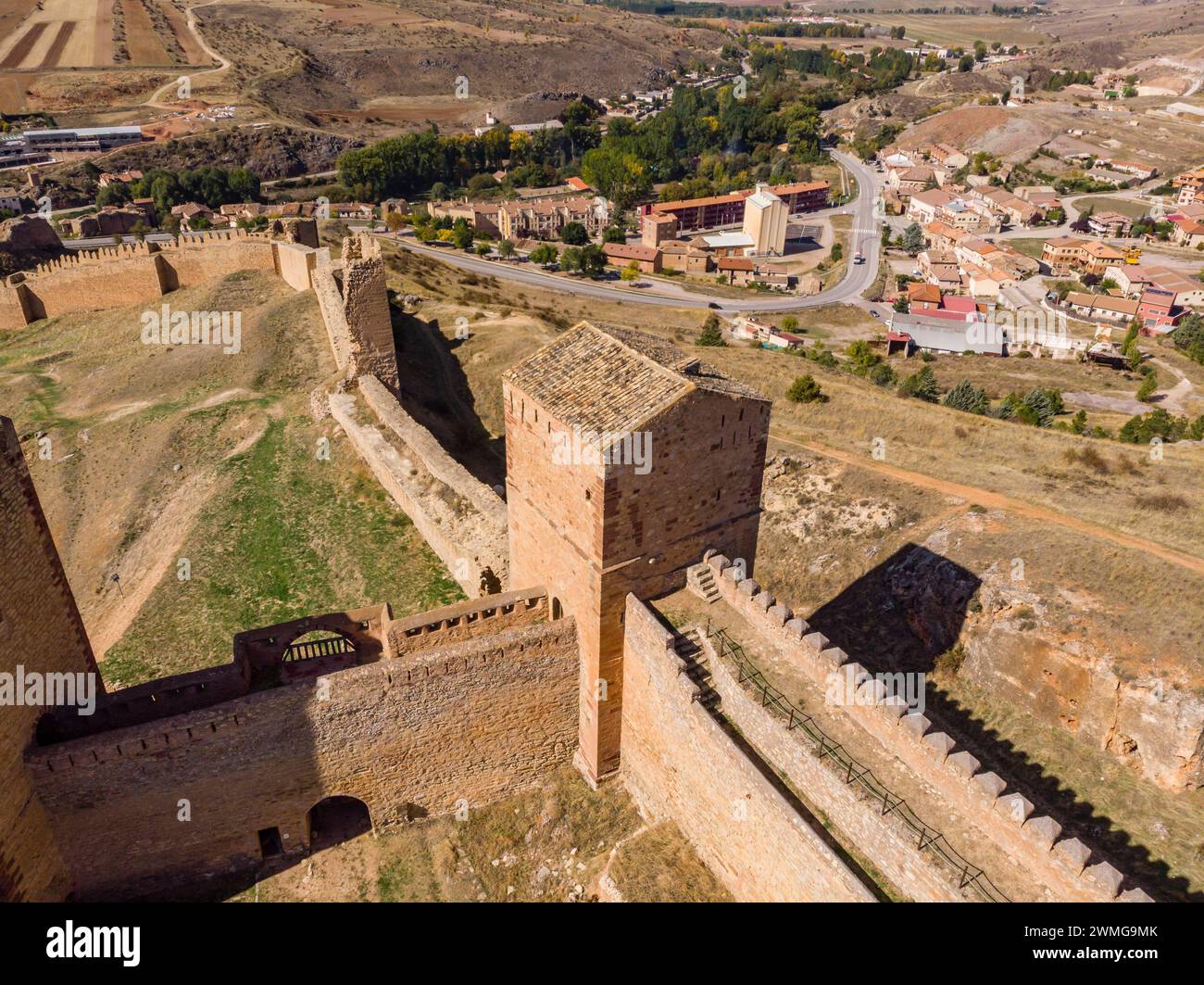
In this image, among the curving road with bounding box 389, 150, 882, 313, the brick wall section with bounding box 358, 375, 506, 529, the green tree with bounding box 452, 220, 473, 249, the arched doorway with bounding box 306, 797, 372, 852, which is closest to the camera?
the arched doorway with bounding box 306, 797, 372, 852

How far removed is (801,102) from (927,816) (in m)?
186

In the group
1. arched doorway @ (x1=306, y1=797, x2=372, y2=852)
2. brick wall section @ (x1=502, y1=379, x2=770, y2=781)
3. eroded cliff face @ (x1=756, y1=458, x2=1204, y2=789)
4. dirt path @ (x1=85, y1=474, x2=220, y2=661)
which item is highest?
brick wall section @ (x1=502, y1=379, x2=770, y2=781)

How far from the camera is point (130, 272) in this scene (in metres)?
49.2

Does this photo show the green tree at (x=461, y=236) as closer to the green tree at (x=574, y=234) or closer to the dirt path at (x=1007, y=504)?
the green tree at (x=574, y=234)

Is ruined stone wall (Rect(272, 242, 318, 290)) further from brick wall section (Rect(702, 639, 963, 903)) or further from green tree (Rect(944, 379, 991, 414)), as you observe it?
green tree (Rect(944, 379, 991, 414))

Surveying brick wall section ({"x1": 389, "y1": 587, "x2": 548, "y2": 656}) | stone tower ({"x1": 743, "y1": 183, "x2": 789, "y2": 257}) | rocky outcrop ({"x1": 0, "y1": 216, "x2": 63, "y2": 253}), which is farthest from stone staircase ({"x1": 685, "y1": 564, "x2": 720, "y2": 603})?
stone tower ({"x1": 743, "y1": 183, "x2": 789, "y2": 257})

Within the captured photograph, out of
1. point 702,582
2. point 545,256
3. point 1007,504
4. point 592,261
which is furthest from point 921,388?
point 545,256

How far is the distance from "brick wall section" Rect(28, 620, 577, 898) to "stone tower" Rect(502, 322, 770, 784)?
1.05 meters

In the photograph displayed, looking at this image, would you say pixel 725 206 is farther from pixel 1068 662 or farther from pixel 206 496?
pixel 1068 662

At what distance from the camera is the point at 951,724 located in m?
25.1

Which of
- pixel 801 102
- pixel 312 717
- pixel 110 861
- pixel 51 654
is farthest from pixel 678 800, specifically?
Answer: pixel 801 102

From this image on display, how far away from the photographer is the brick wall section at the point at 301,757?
15070 mm

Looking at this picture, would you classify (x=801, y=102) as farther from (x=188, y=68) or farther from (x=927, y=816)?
Answer: (x=927, y=816)

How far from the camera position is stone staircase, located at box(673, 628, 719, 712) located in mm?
15555
